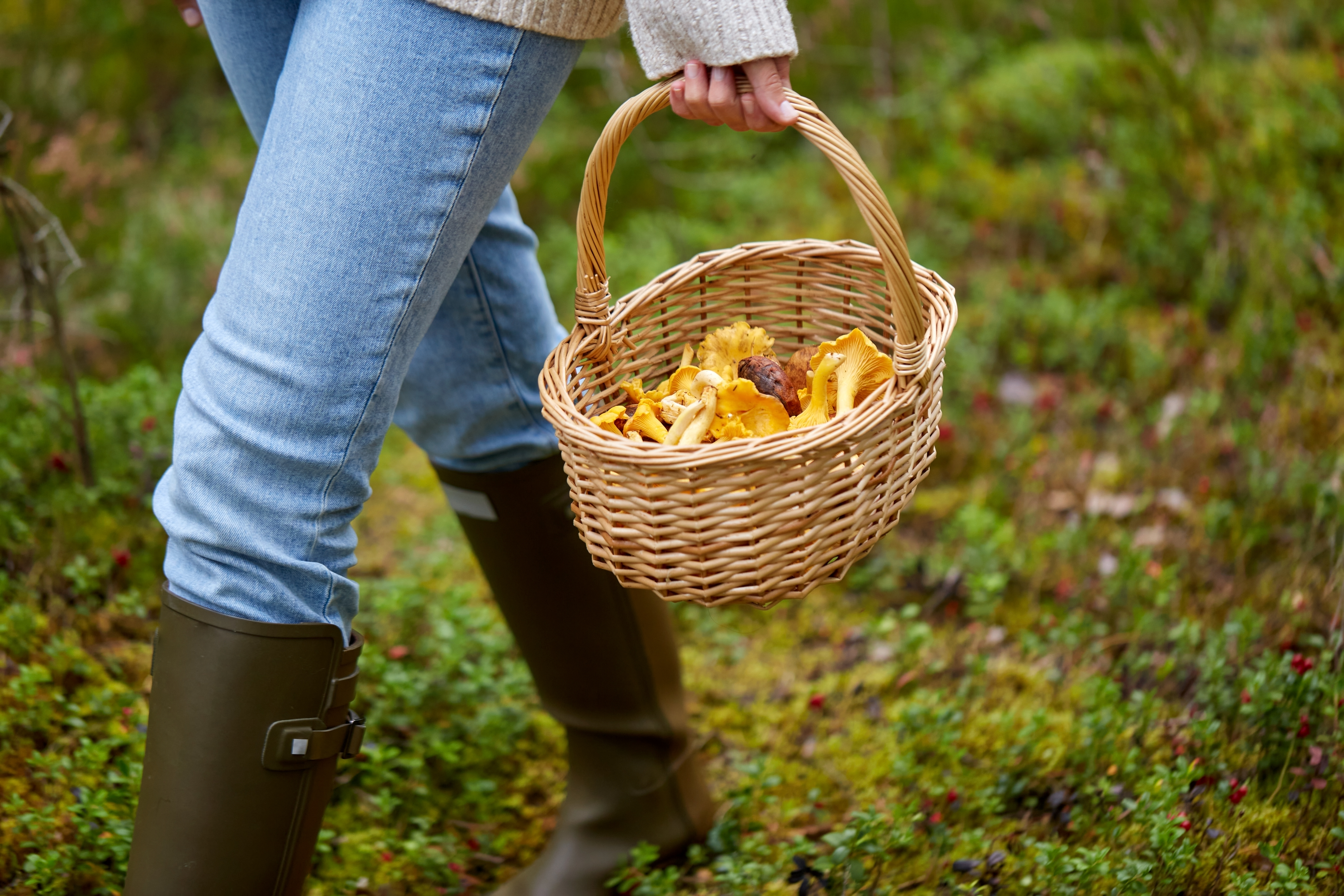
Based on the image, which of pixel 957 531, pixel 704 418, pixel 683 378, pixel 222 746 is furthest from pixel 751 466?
pixel 957 531

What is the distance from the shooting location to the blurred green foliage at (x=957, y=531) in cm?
156

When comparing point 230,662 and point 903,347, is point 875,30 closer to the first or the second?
point 903,347

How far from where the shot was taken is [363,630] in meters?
2.04

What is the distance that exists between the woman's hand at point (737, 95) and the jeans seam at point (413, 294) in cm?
18

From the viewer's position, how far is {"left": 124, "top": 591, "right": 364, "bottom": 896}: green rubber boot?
110 cm

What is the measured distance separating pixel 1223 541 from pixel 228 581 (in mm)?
2008

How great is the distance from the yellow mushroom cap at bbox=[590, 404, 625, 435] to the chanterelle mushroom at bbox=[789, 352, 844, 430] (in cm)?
20

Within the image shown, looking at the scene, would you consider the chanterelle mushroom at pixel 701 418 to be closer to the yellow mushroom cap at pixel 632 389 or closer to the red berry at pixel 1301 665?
the yellow mushroom cap at pixel 632 389

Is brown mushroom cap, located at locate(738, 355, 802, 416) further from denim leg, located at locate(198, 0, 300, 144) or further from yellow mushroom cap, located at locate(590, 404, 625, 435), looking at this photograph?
denim leg, located at locate(198, 0, 300, 144)

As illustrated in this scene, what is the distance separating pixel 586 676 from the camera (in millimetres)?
1569

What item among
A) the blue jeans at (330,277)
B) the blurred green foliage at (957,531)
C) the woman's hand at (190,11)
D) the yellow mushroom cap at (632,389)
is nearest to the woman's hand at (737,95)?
the blue jeans at (330,277)

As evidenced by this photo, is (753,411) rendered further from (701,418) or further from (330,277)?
(330,277)

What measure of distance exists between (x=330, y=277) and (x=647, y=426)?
1.29ft

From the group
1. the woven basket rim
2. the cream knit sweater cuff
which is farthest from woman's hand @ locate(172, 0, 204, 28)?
the woven basket rim
